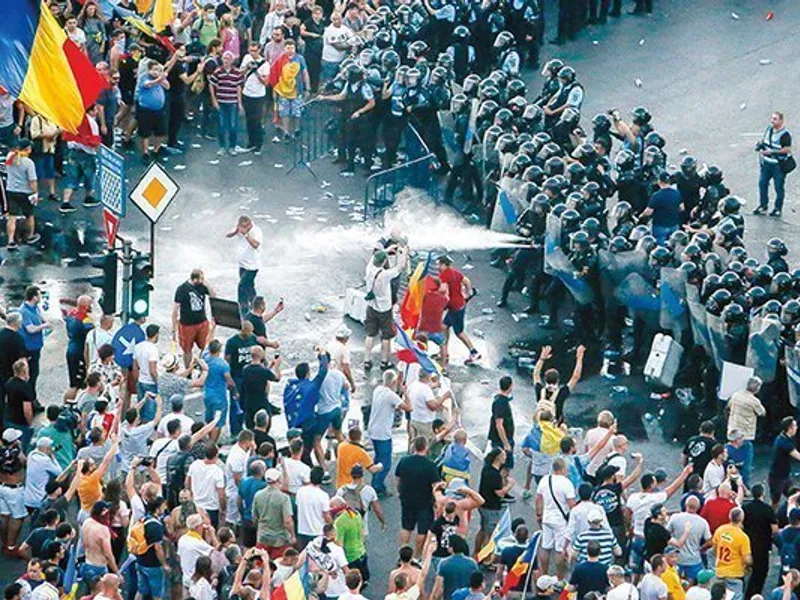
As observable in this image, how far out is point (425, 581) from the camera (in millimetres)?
25078

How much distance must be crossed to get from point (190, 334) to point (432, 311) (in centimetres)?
Result: 314

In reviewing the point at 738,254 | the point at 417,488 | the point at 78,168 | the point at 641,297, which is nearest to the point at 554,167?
the point at 641,297

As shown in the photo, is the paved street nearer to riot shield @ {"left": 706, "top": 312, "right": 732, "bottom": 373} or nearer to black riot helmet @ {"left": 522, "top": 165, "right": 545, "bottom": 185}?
riot shield @ {"left": 706, "top": 312, "right": 732, "bottom": 373}

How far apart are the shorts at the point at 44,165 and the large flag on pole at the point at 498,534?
12.6 metres

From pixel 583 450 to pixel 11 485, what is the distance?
6830mm

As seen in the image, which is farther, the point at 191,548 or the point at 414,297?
the point at 414,297

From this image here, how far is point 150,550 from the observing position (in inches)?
949

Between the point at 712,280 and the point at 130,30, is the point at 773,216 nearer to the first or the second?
the point at 712,280

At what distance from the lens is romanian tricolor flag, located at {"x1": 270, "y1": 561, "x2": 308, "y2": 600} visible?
22172 mm

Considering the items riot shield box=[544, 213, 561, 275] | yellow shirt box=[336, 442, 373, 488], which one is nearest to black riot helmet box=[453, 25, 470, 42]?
riot shield box=[544, 213, 561, 275]

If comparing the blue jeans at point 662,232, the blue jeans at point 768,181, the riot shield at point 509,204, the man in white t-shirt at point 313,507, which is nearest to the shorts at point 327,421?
the man in white t-shirt at point 313,507

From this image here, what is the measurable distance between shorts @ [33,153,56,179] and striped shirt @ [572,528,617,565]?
14108mm

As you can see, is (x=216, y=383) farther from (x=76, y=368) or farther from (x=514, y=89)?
(x=514, y=89)

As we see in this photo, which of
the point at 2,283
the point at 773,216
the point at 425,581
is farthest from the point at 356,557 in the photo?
the point at 773,216
